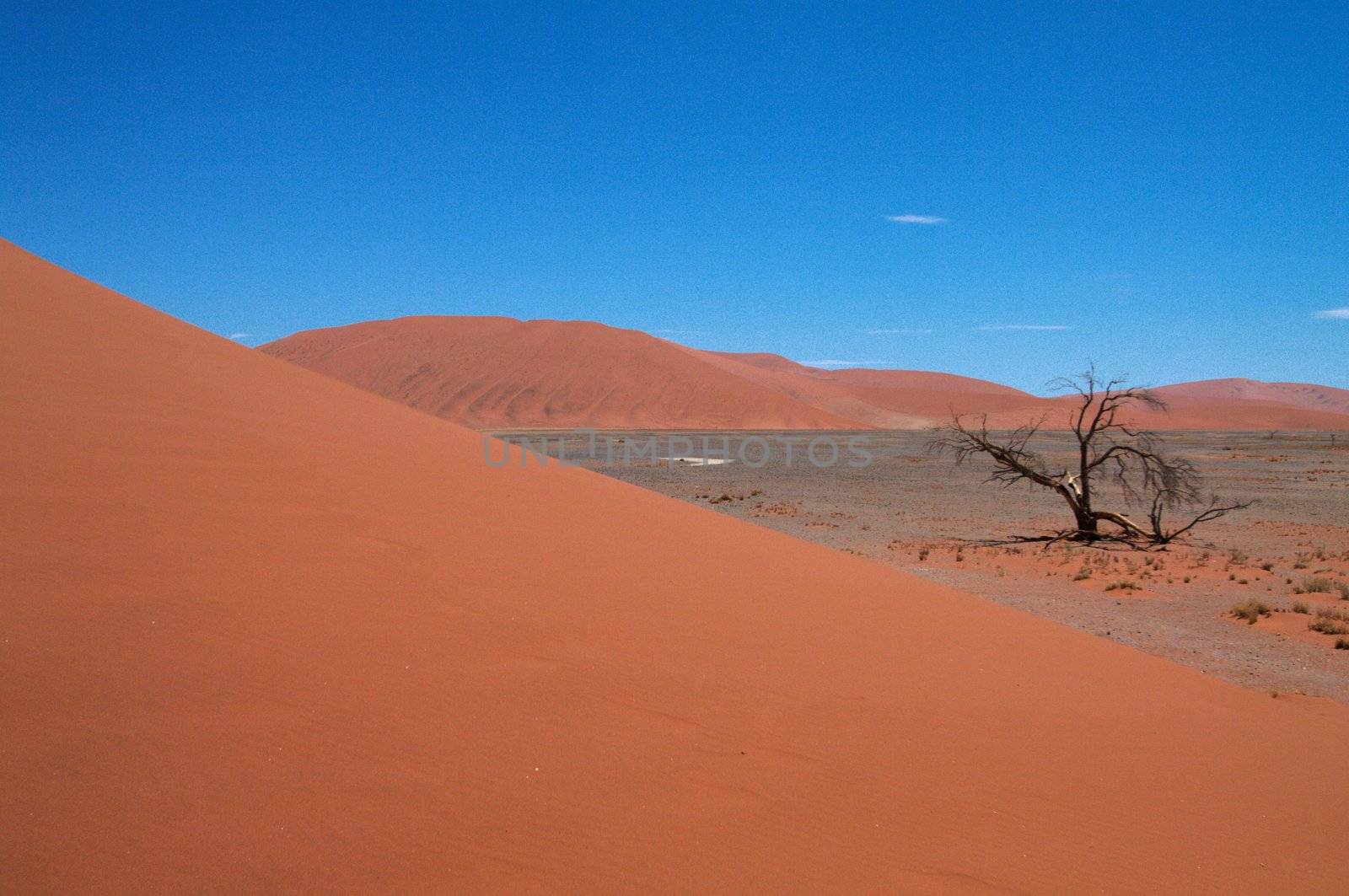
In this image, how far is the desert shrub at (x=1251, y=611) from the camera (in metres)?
12.2

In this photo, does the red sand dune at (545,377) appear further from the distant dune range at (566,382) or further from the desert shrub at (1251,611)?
the desert shrub at (1251,611)

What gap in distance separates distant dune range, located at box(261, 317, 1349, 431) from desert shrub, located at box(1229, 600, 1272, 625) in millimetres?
72371

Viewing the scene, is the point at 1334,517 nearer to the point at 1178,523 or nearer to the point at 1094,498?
the point at 1178,523

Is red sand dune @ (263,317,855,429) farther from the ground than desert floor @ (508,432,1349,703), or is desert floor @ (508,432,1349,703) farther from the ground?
red sand dune @ (263,317,855,429)

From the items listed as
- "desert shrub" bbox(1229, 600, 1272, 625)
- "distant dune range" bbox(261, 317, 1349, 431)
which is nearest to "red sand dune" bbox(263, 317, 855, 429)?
"distant dune range" bbox(261, 317, 1349, 431)

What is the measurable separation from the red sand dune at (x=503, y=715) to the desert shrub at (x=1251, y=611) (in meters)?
5.44

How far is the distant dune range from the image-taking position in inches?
3696

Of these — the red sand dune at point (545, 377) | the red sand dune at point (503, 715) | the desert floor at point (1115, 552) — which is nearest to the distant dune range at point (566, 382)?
the red sand dune at point (545, 377)

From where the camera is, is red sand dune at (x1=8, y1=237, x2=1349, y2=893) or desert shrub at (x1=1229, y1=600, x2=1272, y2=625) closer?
red sand dune at (x1=8, y1=237, x2=1349, y2=893)

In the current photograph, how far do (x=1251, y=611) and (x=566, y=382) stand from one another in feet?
296

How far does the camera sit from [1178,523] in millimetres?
22516

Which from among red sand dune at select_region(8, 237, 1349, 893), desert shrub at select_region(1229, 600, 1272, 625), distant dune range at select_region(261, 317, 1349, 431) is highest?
distant dune range at select_region(261, 317, 1349, 431)

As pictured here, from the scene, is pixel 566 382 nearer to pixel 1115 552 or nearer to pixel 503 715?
pixel 1115 552

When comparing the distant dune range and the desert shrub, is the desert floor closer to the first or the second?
the desert shrub
